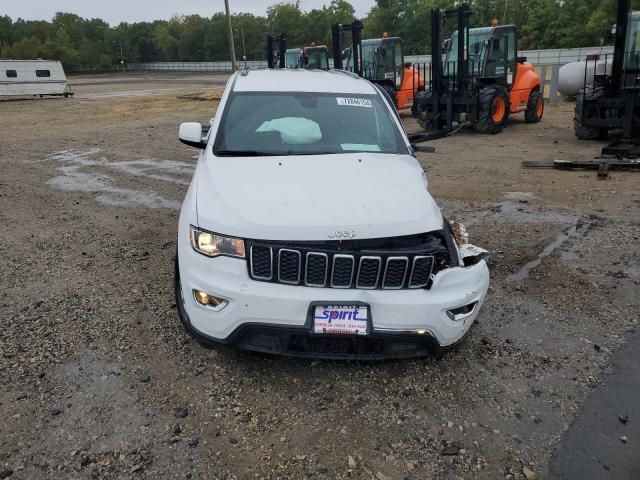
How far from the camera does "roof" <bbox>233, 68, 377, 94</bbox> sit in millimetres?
4770

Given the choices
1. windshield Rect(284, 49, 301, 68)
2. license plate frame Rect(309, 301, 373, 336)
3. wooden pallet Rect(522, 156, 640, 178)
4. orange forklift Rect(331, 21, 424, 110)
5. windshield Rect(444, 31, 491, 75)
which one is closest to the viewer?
license plate frame Rect(309, 301, 373, 336)

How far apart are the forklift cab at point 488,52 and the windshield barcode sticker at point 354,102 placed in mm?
9787

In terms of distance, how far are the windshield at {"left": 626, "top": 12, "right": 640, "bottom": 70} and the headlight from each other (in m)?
10.9

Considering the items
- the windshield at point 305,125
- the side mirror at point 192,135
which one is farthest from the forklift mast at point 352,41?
the side mirror at point 192,135

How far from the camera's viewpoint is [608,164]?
29.9ft

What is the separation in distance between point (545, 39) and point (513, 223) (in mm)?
59858

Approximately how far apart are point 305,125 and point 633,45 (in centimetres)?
950

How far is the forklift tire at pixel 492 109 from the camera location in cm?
1352

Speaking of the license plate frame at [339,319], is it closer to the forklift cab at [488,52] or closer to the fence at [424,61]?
the forklift cab at [488,52]

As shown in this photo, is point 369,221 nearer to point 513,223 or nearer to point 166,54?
point 513,223

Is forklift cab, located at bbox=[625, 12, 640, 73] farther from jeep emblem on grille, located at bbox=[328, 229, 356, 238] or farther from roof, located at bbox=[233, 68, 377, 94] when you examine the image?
jeep emblem on grille, located at bbox=[328, 229, 356, 238]

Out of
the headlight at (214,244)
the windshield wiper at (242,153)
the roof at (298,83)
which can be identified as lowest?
the headlight at (214,244)

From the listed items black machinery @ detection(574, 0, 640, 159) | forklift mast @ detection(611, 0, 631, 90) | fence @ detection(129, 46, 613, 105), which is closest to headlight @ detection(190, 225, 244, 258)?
black machinery @ detection(574, 0, 640, 159)

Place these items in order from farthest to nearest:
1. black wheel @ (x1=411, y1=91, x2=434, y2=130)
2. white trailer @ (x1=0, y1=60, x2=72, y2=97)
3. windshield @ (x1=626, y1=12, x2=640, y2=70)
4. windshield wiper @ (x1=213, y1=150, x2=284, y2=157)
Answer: white trailer @ (x1=0, y1=60, x2=72, y2=97) < black wheel @ (x1=411, y1=91, x2=434, y2=130) < windshield @ (x1=626, y1=12, x2=640, y2=70) < windshield wiper @ (x1=213, y1=150, x2=284, y2=157)
